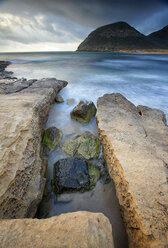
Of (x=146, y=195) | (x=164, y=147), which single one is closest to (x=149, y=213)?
(x=146, y=195)

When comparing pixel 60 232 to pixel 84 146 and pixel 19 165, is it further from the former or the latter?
pixel 84 146

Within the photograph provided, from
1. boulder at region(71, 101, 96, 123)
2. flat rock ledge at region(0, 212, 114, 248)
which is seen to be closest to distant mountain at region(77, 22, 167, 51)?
boulder at region(71, 101, 96, 123)

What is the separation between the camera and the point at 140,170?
1518mm

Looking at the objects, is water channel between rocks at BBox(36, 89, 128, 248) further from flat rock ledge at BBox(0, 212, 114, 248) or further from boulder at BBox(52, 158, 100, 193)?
flat rock ledge at BBox(0, 212, 114, 248)

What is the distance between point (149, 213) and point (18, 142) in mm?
1713

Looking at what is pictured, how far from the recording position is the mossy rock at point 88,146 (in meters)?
2.30

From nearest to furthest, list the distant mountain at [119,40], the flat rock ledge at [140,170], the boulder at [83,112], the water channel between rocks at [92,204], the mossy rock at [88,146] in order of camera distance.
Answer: the flat rock ledge at [140,170] → the water channel between rocks at [92,204] → the mossy rock at [88,146] → the boulder at [83,112] → the distant mountain at [119,40]

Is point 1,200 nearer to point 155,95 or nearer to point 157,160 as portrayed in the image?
point 157,160

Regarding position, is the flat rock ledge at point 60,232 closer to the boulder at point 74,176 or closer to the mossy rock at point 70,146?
the boulder at point 74,176

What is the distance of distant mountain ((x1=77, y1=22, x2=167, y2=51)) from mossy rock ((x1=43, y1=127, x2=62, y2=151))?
72.7 metres

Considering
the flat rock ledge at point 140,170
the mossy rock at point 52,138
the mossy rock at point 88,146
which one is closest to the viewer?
the flat rock ledge at point 140,170

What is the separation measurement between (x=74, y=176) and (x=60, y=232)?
2.94ft

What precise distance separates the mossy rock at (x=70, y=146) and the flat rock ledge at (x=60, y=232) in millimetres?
1337

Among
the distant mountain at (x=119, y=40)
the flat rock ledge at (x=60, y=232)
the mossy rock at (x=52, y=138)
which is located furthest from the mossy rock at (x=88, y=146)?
the distant mountain at (x=119, y=40)
